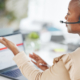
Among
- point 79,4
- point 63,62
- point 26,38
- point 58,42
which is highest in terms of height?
point 79,4

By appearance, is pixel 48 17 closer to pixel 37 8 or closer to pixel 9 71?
pixel 37 8

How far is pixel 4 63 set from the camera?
1.18 m

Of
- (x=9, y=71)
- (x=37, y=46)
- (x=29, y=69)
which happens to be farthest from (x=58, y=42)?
(x=29, y=69)

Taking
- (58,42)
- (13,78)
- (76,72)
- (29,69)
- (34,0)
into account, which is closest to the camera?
(76,72)

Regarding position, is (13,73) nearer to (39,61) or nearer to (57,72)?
(39,61)

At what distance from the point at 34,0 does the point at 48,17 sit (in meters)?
0.56

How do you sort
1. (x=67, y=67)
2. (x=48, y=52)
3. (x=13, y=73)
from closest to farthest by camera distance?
(x=67, y=67)
(x=13, y=73)
(x=48, y=52)

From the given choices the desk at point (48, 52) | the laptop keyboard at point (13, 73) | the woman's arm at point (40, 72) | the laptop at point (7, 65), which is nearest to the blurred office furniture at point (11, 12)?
the desk at point (48, 52)

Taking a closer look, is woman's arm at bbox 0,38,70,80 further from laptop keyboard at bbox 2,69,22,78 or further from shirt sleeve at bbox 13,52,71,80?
laptop keyboard at bbox 2,69,22,78

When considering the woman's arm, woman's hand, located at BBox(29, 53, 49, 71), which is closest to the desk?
woman's hand, located at BBox(29, 53, 49, 71)

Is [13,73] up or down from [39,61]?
down

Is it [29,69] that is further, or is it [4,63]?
[4,63]

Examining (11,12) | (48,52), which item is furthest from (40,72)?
(11,12)

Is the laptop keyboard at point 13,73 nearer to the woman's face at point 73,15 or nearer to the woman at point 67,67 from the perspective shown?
the woman at point 67,67
